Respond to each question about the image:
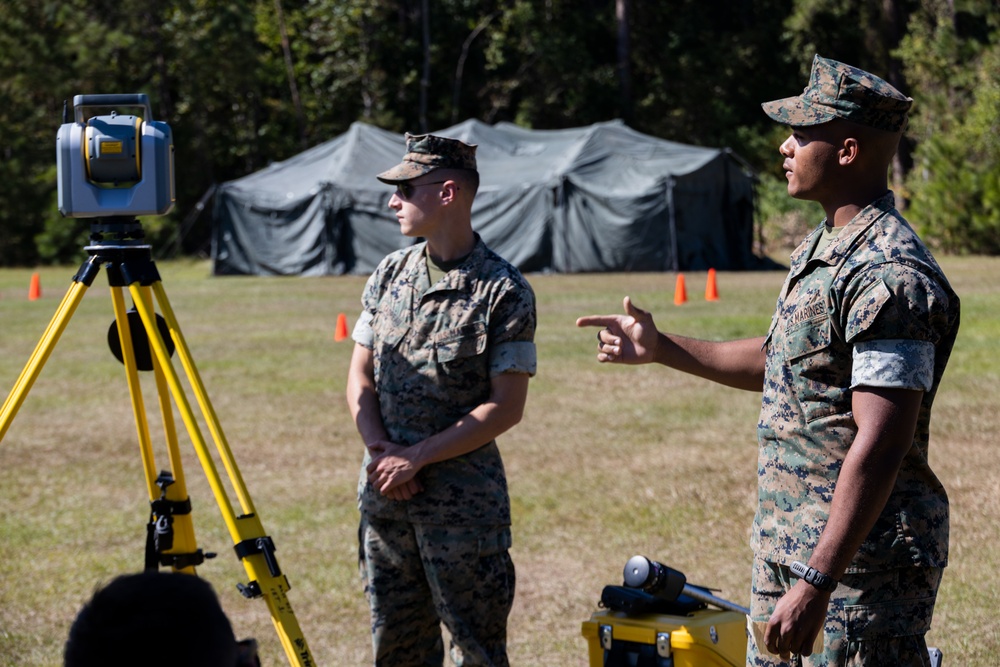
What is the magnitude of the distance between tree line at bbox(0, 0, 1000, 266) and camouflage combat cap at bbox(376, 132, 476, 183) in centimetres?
3227

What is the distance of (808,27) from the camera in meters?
40.1

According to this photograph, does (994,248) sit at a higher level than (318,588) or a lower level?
lower

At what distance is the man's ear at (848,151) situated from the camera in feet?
9.18

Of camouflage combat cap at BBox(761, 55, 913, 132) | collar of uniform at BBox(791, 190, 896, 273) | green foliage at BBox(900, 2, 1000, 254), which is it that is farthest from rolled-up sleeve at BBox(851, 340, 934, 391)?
green foliage at BBox(900, 2, 1000, 254)

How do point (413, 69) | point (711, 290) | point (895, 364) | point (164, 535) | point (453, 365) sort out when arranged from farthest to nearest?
point (413, 69) < point (711, 290) < point (164, 535) < point (453, 365) < point (895, 364)

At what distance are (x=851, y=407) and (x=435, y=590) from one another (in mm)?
1485

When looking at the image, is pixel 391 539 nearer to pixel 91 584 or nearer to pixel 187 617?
pixel 187 617

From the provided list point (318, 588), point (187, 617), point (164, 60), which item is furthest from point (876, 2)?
point (187, 617)

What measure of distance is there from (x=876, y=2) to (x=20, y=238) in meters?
28.1

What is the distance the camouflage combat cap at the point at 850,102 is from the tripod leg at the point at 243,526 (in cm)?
175

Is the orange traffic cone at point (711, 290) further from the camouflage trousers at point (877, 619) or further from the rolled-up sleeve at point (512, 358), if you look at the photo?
the camouflage trousers at point (877, 619)

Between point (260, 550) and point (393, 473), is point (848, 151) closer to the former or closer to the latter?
point (393, 473)

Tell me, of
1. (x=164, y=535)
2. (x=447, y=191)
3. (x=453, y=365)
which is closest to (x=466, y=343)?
(x=453, y=365)

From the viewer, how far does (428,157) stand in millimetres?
3688
